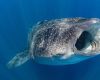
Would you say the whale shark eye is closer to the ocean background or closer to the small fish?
the small fish

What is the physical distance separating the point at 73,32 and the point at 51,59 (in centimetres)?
41

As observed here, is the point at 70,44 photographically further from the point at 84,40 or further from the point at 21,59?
the point at 21,59

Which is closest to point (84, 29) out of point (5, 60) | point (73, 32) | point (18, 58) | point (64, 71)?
point (73, 32)

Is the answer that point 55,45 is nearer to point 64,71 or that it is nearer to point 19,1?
point 64,71

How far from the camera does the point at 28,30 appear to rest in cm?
575

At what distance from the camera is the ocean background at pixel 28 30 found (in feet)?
19.9

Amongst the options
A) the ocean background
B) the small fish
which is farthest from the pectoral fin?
the small fish

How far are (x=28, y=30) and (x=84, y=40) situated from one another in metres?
2.72

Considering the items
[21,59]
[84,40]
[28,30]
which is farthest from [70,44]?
[28,30]

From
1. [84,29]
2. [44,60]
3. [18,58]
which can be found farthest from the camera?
[18,58]

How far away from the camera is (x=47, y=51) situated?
3096 millimetres

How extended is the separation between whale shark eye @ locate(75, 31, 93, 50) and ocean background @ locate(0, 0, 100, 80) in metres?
2.20

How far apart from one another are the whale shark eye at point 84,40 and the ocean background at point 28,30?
7.22 ft

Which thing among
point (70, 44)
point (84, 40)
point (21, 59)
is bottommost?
point (70, 44)
